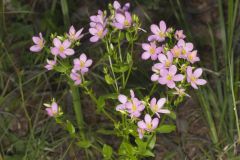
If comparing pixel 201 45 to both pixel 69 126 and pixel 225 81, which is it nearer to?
pixel 225 81

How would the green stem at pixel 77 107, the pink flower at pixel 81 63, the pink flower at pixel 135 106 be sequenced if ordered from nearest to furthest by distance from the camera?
the pink flower at pixel 135 106, the pink flower at pixel 81 63, the green stem at pixel 77 107

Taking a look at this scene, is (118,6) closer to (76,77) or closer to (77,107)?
(76,77)

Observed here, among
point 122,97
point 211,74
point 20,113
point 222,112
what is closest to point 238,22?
point 211,74

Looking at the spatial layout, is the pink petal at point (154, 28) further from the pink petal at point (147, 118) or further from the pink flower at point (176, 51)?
the pink petal at point (147, 118)

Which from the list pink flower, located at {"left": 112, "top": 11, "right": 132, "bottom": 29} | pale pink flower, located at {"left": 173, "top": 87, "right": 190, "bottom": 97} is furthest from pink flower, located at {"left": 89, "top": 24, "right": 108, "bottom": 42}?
pale pink flower, located at {"left": 173, "top": 87, "right": 190, "bottom": 97}

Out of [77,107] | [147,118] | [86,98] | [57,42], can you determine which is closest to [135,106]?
[147,118]

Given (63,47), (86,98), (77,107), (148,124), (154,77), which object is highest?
(63,47)

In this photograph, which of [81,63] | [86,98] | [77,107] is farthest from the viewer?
[86,98]

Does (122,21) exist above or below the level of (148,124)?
above

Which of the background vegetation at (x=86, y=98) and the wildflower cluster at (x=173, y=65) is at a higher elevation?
the wildflower cluster at (x=173, y=65)

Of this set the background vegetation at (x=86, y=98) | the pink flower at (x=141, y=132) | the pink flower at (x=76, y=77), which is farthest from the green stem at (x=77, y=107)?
the pink flower at (x=141, y=132)

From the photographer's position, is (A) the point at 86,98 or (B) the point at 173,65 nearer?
(B) the point at 173,65
